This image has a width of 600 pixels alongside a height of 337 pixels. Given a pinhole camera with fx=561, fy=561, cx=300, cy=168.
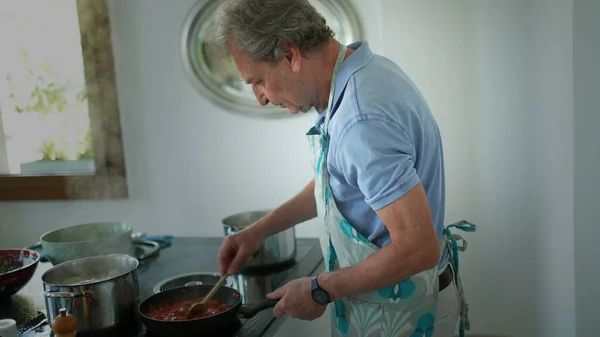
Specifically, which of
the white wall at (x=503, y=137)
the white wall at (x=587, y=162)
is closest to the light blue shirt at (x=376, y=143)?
the white wall at (x=503, y=137)

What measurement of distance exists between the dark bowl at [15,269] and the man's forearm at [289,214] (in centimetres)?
61

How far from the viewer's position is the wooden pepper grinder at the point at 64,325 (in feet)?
3.63

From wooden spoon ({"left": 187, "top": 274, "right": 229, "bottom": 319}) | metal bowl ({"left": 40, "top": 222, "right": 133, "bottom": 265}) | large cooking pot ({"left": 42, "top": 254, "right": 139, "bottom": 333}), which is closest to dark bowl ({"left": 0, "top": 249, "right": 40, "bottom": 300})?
metal bowl ({"left": 40, "top": 222, "right": 133, "bottom": 265})

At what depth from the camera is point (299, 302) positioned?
1.19 meters

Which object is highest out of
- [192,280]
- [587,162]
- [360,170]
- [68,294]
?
[360,170]

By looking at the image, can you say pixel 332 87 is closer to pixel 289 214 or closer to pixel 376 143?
pixel 376 143

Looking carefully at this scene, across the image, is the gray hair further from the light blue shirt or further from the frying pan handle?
the frying pan handle

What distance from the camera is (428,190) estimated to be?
1.21 m

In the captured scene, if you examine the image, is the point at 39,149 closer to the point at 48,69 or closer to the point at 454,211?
the point at 48,69

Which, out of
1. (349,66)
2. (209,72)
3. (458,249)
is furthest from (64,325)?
(209,72)

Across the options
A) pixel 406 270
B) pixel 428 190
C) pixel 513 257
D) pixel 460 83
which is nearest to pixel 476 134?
pixel 460 83

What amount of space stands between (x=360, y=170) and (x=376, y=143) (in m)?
0.06

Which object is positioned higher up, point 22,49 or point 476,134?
point 22,49

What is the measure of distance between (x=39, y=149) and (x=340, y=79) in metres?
2.13
